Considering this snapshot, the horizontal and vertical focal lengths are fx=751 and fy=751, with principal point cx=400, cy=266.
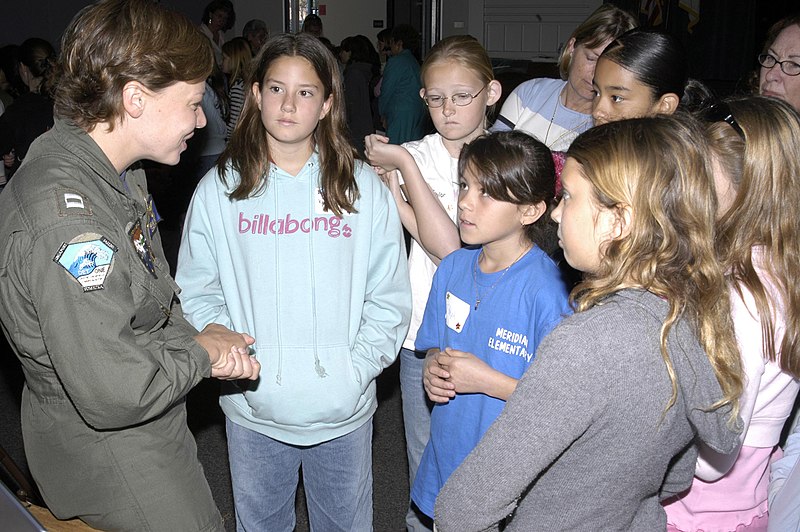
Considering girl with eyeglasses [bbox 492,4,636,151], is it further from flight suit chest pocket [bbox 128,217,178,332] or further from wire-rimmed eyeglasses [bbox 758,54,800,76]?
flight suit chest pocket [bbox 128,217,178,332]

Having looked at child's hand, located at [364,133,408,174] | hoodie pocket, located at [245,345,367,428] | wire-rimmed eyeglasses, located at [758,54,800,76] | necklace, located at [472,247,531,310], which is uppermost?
wire-rimmed eyeglasses, located at [758,54,800,76]

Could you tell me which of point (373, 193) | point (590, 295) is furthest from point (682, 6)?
point (590, 295)

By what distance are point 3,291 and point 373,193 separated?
961 mm

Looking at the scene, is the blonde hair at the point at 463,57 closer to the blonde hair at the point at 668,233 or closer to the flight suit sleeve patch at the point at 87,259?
the blonde hair at the point at 668,233

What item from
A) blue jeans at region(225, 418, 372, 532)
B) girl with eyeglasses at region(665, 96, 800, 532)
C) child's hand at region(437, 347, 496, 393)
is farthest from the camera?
blue jeans at region(225, 418, 372, 532)

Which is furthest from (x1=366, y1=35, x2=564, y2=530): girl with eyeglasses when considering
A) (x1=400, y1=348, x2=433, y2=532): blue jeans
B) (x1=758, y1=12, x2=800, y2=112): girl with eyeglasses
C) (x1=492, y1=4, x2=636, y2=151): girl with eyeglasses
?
(x1=758, y1=12, x2=800, y2=112): girl with eyeglasses

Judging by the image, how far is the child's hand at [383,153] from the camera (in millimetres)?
2069

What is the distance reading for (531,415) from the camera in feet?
3.80

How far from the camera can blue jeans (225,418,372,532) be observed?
2.04 meters

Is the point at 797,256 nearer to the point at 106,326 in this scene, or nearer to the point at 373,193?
the point at 373,193

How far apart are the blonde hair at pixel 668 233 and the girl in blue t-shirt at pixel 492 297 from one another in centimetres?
47

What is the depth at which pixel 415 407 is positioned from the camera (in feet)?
7.33

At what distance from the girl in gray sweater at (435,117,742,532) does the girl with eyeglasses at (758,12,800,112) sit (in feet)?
5.02

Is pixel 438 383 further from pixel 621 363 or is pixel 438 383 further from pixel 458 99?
pixel 458 99
